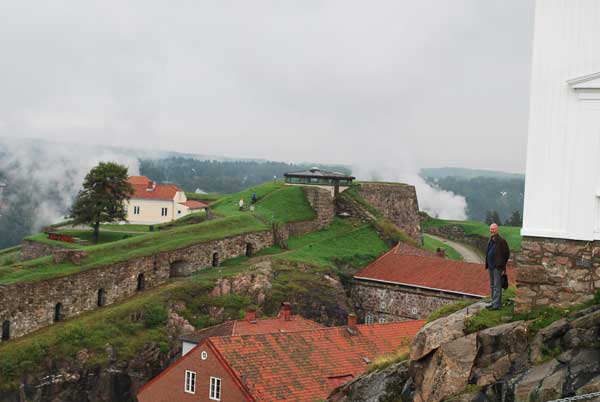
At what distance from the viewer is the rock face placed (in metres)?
11.9

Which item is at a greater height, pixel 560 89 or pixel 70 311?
pixel 560 89

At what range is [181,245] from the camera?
45.3m

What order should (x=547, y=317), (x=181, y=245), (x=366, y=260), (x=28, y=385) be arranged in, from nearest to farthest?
1. (x=547, y=317)
2. (x=28, y=385)
3. (x=181, y=245)
4. (x=366, y=260)

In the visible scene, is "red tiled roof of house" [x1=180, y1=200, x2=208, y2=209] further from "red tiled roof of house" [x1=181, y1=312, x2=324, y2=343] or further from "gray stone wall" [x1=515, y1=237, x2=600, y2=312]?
"gray stone wall" [x1=515, y1=237, x2=600, y2=312]

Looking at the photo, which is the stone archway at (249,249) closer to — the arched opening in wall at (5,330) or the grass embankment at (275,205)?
the grass embankment at (275,205)

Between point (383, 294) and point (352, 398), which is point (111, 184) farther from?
point (352, 398)

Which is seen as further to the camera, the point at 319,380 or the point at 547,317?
the point at 319,380

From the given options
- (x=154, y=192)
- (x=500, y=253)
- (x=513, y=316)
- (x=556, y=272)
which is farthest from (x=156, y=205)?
(x=556, y=272)

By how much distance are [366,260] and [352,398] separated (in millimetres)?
33867

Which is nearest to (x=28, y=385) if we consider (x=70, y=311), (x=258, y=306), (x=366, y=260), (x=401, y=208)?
(x=70, y=311)

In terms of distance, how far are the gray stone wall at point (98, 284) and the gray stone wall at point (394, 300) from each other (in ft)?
22.9

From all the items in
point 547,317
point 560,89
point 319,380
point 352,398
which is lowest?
point 319,380

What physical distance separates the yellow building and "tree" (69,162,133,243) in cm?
1490

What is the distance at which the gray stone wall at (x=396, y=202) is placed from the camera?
58.6 m
